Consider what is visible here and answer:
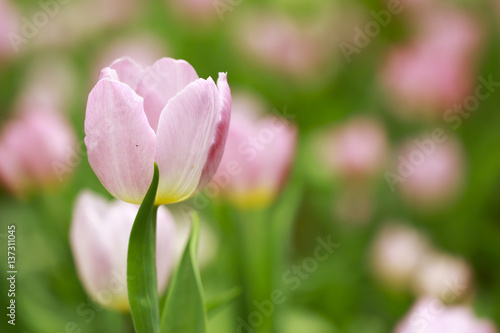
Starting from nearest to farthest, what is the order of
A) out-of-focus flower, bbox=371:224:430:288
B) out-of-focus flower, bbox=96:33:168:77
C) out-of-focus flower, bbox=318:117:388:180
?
1. out-of-focus flower, bbox=371:224:430:288
2. out-of-focus flower, bbox=318:117:388:180
3. out-of-focus flower, bbox=96:33:168:77

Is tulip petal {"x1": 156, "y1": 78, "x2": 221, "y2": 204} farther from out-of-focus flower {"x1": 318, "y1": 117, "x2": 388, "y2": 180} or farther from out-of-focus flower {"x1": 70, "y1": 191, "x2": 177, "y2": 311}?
out-of-focus flower {"x1": 318, "y1": 117, "x2": 388, "y2": 180}

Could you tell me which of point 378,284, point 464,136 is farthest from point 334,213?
point 464,136

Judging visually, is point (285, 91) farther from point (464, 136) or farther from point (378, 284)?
point (378, 284)

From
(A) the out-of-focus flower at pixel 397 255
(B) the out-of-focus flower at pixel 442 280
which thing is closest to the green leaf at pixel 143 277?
(B) the out-of-focus flower at pixel 442 280

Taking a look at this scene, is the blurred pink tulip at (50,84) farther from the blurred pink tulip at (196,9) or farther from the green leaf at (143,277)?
the green leaf at (143,277)

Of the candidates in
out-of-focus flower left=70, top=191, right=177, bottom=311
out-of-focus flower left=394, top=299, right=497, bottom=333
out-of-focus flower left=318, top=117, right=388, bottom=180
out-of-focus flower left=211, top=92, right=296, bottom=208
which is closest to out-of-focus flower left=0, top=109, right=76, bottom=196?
out-of-focus flower left=211, top=92, right=296, bottom=208

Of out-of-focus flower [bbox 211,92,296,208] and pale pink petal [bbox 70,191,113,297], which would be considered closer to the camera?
pale pink petal [bbox 70,191,113,297]
